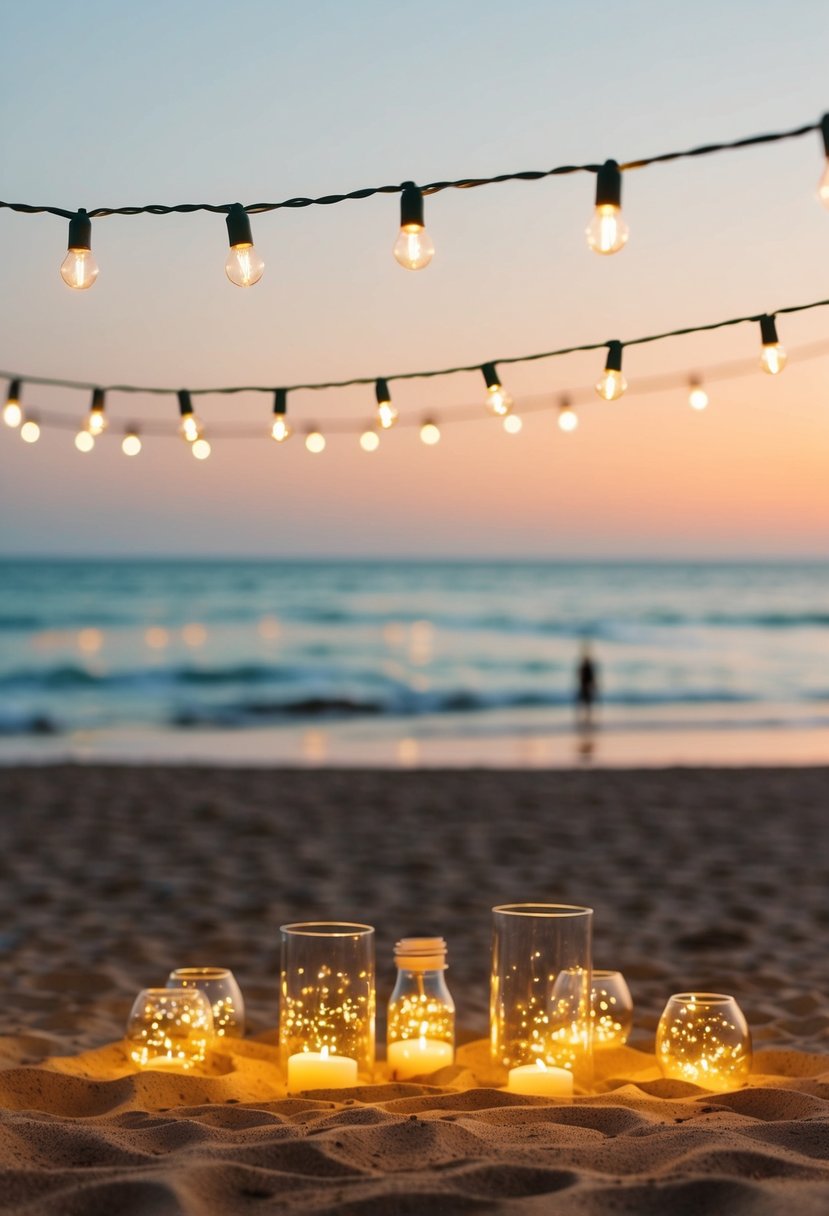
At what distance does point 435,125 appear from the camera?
5.53m

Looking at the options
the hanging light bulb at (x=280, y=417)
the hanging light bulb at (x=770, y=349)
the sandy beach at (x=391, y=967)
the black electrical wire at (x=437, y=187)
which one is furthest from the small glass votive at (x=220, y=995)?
the hanging light bulb at (x=770, y=349)

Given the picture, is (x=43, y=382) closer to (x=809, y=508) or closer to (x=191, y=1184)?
(x=191, y=1184)

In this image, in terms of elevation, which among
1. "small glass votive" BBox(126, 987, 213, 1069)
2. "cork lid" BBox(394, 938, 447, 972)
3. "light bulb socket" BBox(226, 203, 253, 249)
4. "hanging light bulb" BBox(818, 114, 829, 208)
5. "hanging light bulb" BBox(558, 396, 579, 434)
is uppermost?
"hanging light bulb" BBox(558, 396, 579, 434)

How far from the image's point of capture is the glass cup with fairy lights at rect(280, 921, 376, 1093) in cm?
300

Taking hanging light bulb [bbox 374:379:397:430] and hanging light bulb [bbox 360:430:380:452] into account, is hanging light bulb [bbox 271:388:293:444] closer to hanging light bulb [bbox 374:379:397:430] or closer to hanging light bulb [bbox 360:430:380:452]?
hanging light bulb [bbox 374:379:397:430]

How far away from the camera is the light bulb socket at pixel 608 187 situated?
2605 millimetres

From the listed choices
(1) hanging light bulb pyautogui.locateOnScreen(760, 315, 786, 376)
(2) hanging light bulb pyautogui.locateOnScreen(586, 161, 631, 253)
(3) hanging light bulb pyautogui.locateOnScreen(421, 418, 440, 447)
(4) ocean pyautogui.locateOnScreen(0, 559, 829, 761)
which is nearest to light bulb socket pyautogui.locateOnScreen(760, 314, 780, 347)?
(1) hanging light bulb pyautogui.locateOnScreen(760, 315, 786, 376)

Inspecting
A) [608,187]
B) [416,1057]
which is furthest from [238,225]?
[416,1057]

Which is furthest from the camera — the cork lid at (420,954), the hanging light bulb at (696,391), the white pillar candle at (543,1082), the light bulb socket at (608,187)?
the hanging light bulb at (696,391)

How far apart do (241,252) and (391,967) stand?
114 inches

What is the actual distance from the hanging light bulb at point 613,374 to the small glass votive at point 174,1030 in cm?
178

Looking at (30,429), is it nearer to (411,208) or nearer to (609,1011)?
(411,208)

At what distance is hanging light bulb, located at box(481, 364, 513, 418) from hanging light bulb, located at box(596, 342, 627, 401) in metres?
0.34

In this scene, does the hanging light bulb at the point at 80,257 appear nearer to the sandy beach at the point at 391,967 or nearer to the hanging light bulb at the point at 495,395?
the hanging light bulb at the point at 495,395
